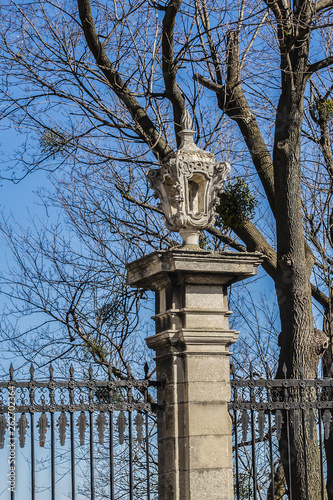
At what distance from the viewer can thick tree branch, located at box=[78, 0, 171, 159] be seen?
10992 millimetres

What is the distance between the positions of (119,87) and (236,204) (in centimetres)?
229

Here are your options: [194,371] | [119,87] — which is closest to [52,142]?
[119,87]

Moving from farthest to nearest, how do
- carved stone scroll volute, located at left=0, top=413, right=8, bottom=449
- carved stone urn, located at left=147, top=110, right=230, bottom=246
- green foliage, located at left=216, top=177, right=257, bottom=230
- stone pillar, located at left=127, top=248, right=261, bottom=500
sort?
green foliage, located at left=216, top=177, right=257, bottom=230 < carved stone urn, located at left=147, top=110, right=230, bottom=246 < stone pillar, located at left=127, top=248, right=261, bottom=500 < carved stone scroll volute, located at left=0, top=413, right=8, bottom=449

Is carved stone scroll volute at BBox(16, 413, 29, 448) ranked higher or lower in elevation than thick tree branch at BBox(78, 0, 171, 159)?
lower

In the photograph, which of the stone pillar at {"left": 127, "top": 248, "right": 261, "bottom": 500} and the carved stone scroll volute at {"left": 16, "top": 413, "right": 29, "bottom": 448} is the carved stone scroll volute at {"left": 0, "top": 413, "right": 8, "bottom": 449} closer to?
the carved stone scroll volute at {"left": 16, "top": 413, "right": 29, "bottom": 448}

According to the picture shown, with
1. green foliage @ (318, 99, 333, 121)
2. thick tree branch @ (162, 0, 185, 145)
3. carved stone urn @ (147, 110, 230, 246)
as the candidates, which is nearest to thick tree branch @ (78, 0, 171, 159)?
thick tree branch @ (162, 0, 185, 145)

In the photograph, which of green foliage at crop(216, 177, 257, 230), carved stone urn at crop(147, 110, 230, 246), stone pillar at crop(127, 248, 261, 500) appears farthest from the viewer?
green foliage at crop(216, 177, 257, 230)

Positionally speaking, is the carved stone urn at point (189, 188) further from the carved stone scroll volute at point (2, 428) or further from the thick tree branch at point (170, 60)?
the thick tree branch at point (170, 60)

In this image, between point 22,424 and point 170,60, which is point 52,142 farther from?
point 22,424

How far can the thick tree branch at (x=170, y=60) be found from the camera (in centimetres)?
1080

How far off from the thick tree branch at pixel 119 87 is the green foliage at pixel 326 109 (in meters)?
2.75

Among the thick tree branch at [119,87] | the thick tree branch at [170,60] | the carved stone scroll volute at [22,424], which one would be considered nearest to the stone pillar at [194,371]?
the carved stone scroll volute at [22,424]

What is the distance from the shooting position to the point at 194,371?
292 inches

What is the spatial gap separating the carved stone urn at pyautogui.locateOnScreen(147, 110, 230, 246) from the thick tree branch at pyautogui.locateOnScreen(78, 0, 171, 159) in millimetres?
3195
